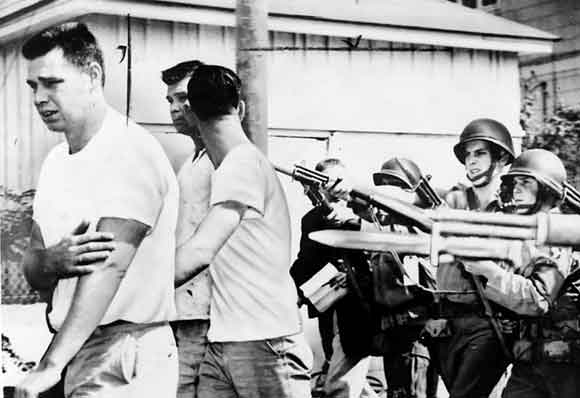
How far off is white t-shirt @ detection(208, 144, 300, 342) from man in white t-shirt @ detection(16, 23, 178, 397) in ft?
0.86

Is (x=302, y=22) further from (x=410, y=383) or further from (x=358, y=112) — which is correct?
(x=410, y=383)

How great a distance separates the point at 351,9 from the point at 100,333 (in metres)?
2.36

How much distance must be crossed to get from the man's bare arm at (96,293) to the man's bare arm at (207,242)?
0.86ft

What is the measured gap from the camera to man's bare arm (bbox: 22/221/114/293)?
5.13 metres

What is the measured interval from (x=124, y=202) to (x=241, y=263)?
2.28ft

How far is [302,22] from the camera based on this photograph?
562 cm

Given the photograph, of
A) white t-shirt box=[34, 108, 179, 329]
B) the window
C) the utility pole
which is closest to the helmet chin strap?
the window

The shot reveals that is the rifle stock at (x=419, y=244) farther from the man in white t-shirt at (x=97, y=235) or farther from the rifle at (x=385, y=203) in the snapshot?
the man in white t-shirt at (x=97, y=235)

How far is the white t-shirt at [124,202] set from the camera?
16.8 feet

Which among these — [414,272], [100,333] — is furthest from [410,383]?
[100,333]

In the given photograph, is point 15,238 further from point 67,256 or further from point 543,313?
point 543,313

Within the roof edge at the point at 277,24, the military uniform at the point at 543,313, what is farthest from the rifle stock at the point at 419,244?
the roof edge at the point at 277,24

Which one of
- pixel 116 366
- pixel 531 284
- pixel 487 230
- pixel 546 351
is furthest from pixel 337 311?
pixel 116 366

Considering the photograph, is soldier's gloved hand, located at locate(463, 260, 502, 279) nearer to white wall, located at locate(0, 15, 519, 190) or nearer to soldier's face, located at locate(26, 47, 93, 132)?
white wall, located at locate(0, 15, 519, 190)
